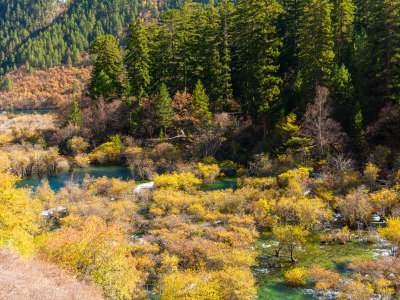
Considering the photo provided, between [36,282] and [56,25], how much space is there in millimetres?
162435

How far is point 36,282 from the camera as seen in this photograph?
31.7ft

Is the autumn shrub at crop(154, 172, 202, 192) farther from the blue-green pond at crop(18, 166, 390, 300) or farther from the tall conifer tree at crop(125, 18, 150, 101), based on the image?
the tall conifer tree at crop(125, 18, 150, 101)

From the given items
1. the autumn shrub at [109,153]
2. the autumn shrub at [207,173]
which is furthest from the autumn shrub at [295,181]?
the autumn shrub at [109,153]

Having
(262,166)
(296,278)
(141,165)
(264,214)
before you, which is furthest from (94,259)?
(141,165)

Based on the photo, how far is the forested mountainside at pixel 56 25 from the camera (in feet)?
391

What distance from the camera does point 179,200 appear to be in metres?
24.0

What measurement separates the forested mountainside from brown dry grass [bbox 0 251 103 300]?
12032 cm

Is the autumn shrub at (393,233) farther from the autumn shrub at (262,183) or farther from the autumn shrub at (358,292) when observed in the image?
the autumn shrub at (262,183)

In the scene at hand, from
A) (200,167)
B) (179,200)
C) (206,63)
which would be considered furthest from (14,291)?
(206,63)

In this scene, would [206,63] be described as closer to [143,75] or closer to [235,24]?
[235,24]

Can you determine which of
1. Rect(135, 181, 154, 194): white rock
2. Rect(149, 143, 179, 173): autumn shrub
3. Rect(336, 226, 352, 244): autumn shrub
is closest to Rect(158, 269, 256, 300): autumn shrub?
Rect(336, 226, 352, 244): autumn shrub

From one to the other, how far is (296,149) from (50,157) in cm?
3278

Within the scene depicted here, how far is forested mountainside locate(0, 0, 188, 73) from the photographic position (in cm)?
11916

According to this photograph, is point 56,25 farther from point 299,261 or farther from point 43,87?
point 299,261
